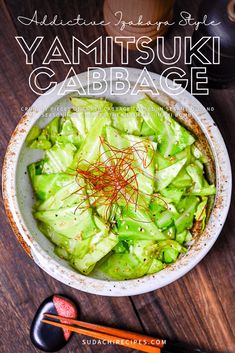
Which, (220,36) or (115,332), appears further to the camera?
(115,332)

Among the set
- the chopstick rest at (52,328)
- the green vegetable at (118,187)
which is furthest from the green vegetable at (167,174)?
the chopstick rest at (52,328)

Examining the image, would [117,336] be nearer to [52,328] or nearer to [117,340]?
[117,340]

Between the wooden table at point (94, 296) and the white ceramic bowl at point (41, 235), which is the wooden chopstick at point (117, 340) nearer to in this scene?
the wooden table at point (94, 296)

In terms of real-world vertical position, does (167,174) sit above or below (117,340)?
above

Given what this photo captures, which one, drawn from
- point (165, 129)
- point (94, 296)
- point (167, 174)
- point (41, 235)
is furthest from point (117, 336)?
point (165, 129)

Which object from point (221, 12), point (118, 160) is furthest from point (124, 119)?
point (221, 12)

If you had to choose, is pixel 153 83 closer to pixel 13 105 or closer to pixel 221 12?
pixel 221 12
